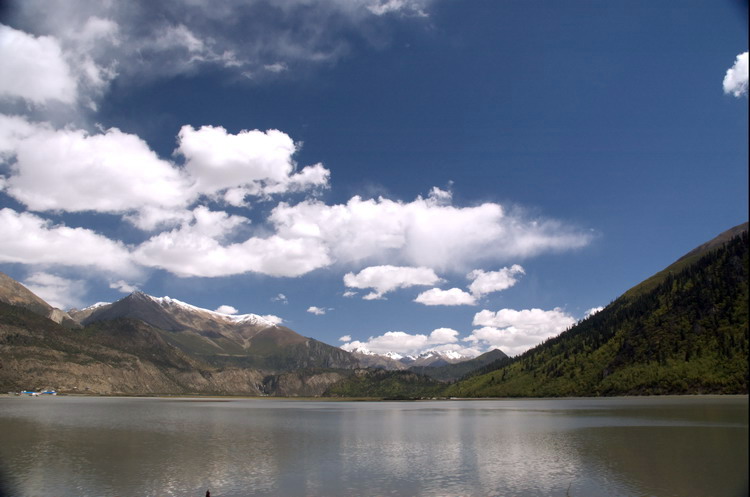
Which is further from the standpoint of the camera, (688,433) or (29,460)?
(688,433)

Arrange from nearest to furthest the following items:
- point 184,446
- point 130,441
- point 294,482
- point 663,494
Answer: point 663,494 → point 294,482 → point 184,446 → point 130,441

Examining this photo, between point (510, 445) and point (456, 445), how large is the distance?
1032 centimetres

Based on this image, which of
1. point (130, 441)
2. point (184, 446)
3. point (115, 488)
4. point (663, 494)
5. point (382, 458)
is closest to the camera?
point (663, 494)

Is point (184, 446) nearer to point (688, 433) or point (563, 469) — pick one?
point (563, 469)

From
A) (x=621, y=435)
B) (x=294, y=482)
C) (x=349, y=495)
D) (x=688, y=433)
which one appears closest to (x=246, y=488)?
(x=294, y=482)

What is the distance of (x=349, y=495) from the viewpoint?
5281cm

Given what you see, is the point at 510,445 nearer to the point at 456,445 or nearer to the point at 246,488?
the point at 456,445

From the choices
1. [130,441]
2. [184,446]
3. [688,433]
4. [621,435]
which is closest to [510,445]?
[621,435]

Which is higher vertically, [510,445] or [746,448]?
[746,448]

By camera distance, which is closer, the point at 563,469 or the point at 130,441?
the point at 563,469

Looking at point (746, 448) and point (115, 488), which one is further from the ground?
point (746, 448)

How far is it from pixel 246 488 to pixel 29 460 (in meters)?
39.7

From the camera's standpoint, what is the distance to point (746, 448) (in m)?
10.1

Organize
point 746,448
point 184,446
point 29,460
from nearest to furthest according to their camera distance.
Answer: point 746,448 < point 29,460 < point 184,446
